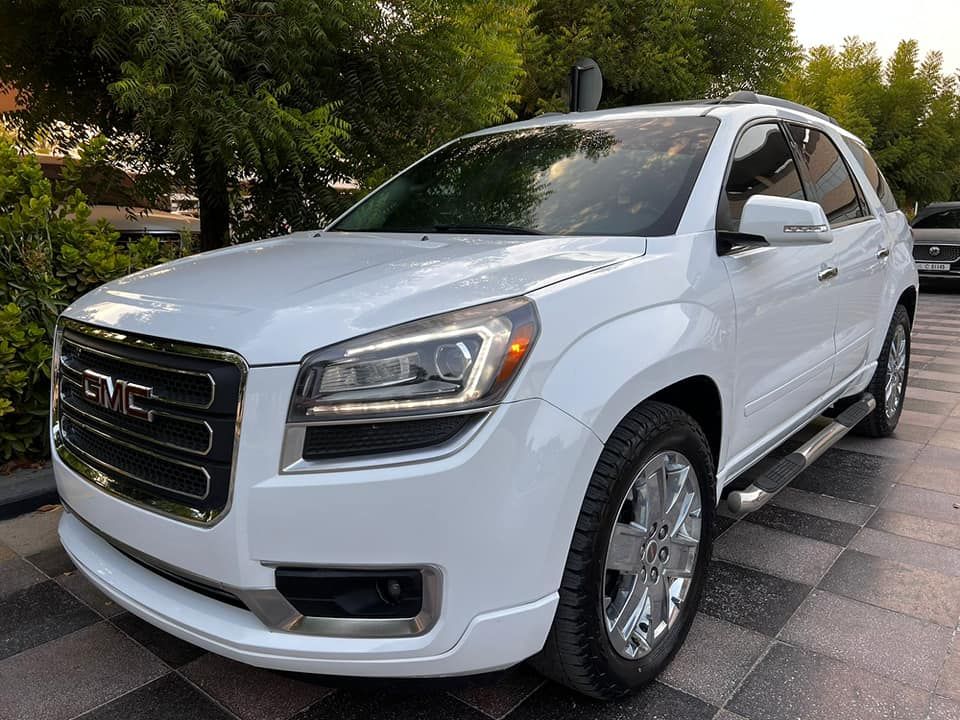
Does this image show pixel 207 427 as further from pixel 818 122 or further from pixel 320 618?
pixel 818 122

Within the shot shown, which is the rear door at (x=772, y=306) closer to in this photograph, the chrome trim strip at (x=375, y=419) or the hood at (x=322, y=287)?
the hood at (x=322, y=287)

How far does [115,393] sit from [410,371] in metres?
0.82

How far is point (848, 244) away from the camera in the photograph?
3.52 meters

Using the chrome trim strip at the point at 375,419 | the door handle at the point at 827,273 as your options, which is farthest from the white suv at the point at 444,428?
the door handle at the point at 827,273

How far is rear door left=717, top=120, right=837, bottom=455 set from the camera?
2551 millimetres

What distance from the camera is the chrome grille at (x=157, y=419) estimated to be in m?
1.71

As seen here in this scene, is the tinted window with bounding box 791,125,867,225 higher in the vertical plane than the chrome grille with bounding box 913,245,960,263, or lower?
higher

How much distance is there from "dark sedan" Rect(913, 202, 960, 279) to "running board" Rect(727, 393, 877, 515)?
40.3ft

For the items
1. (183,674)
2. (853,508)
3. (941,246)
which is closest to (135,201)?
(183,674)

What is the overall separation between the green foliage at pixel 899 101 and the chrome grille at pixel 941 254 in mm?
3022

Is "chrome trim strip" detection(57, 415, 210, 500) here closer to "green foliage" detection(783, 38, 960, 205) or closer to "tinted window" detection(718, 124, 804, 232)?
"tinted window" detection(718, 124, 804, 232)

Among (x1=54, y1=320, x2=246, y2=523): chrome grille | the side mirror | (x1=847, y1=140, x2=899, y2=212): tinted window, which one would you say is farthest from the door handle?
(x1=54, y1=320, x2=246, y2=523): chrome grille

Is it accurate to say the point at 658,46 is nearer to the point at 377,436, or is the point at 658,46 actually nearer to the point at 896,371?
the point at 896,371

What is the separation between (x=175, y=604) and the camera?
1.86 m
